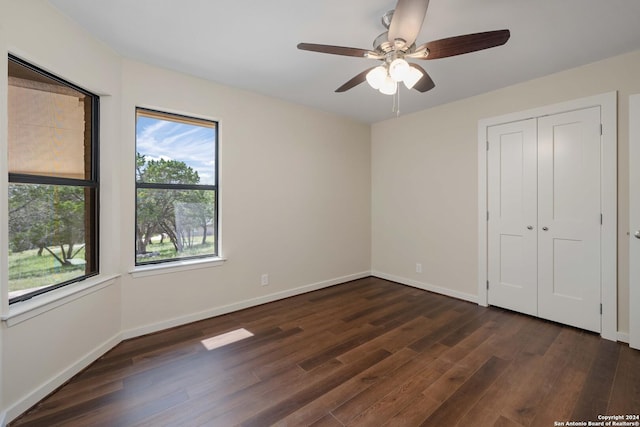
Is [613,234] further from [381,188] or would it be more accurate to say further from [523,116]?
[381,188]

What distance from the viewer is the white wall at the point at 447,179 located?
248cm

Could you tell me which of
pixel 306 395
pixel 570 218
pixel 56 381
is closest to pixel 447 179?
pixel 570 218

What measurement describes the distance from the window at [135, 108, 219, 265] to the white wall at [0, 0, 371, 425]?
14cm

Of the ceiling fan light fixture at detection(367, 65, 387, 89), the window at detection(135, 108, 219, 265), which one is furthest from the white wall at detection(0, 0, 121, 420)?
the ceiling fan light fixture at detection(367, 65, 387, 89)

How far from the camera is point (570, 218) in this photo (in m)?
2.75

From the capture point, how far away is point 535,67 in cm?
266

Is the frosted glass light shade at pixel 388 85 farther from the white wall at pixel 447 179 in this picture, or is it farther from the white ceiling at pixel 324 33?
the white wall at pixel 447 179

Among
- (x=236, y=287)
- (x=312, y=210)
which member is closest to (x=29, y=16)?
(x=236, y=287)

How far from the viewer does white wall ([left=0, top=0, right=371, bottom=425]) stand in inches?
68.3

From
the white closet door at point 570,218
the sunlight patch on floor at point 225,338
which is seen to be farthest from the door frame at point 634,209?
the sunlight patch on floor at point 225,338

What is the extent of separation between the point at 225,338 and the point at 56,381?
113 centimetres

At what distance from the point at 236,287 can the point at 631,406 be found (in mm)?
3230

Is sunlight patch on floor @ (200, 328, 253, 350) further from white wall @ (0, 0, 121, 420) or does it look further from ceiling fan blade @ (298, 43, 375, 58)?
ceiling fan blade @ (298, 43, 375, 58)

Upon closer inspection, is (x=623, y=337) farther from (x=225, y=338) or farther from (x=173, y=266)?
(x=173, y=266)
